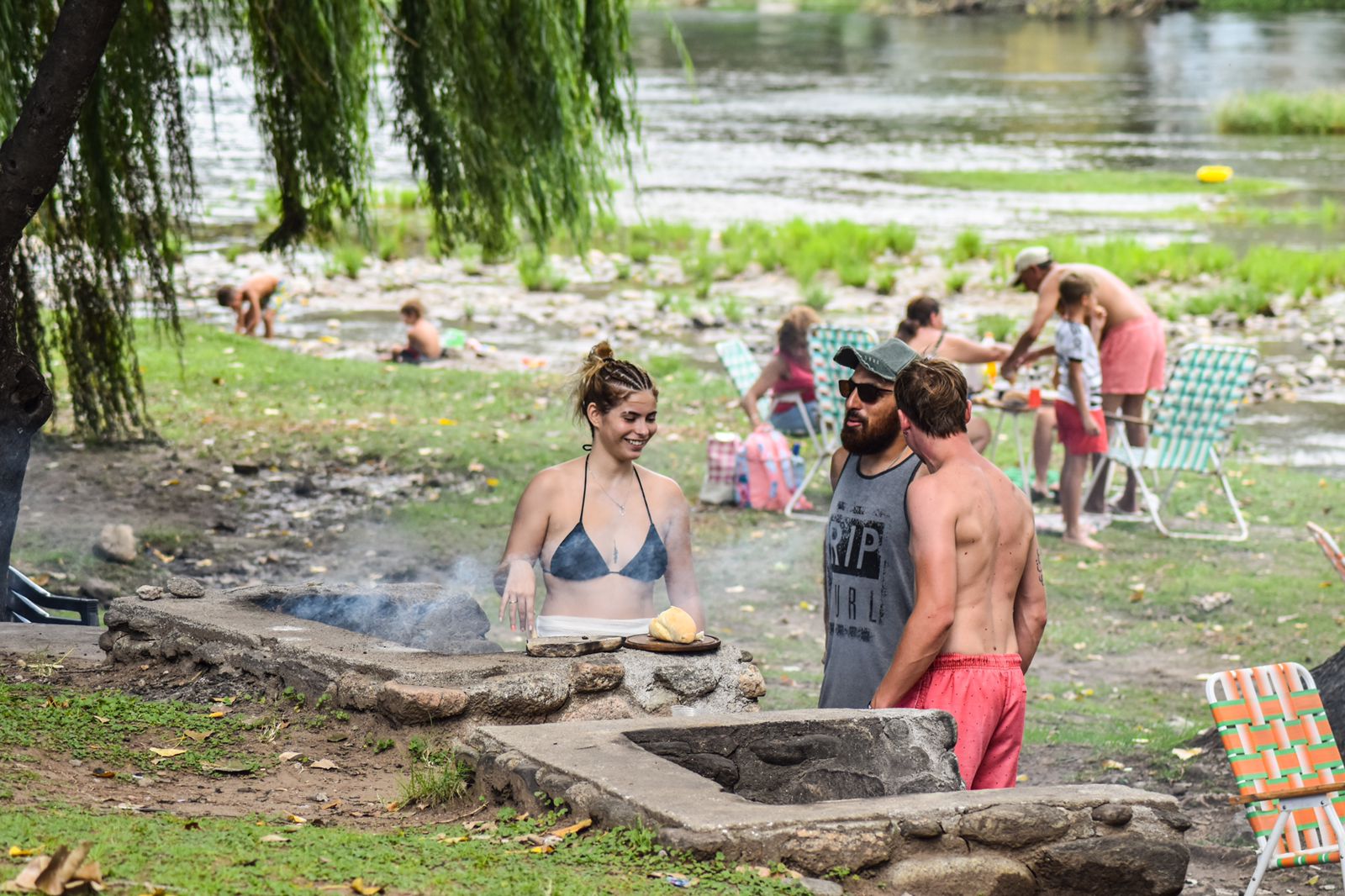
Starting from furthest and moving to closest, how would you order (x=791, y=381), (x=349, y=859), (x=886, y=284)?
(x=886, y=284) < (x=791, y=381) < (x=349, y=859)

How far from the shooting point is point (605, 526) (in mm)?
5824

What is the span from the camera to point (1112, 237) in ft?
89.3

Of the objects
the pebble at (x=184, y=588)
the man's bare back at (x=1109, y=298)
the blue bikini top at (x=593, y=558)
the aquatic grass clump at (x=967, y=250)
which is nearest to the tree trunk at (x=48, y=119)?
the pebble at (x=184, y=588)

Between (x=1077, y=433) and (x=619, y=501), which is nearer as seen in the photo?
(x=619, y=501)

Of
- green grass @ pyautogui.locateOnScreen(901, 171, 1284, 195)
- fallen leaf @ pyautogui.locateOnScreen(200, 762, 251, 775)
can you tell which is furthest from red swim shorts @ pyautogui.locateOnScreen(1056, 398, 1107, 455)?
green grass @ pyautogui.locateOnScreen(901, 171, 1284, 195)

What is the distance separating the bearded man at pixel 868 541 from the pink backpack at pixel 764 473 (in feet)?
20.2

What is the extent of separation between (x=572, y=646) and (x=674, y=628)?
355 mm

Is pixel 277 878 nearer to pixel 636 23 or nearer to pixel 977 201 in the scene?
pixel 977 201

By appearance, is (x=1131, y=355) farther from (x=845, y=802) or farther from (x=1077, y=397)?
(x=845, y=802)

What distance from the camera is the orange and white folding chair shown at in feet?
18.2

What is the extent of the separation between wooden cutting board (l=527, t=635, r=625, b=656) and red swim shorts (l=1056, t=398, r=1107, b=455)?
5.87m

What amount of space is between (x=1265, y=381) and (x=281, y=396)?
970 cm

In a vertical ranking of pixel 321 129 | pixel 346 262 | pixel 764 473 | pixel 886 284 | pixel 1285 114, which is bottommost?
pixel 886 284

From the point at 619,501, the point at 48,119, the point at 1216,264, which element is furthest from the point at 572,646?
the point at 1216,264
